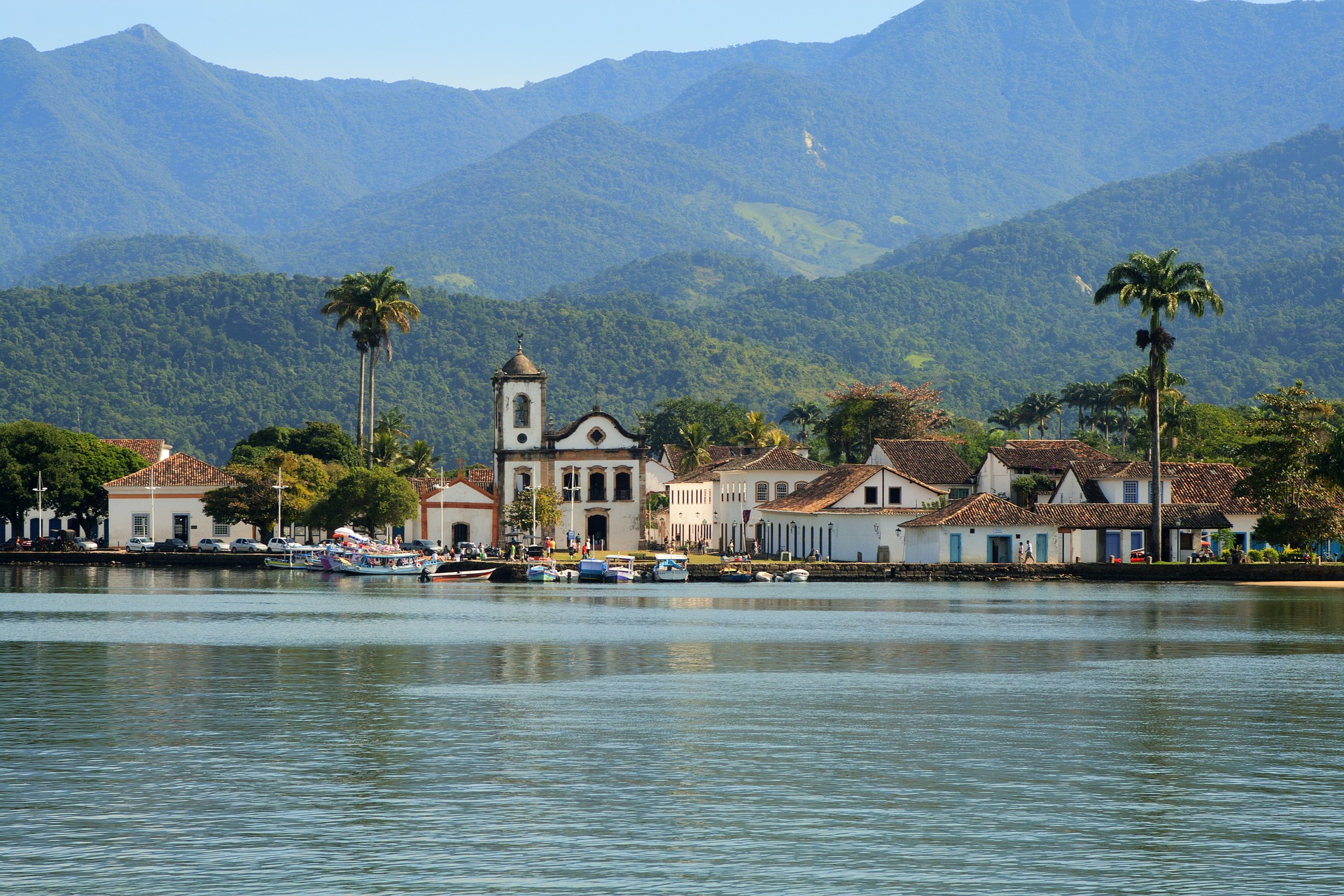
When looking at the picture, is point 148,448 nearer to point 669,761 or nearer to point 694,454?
point 694,454

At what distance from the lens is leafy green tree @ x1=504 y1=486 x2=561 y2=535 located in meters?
119

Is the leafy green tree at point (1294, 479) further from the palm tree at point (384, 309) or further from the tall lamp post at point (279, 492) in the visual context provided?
the palm tree at point (384, 309)

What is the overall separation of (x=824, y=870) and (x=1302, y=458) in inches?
3050

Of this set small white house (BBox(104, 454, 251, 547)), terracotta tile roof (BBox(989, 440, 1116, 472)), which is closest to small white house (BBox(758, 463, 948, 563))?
terracotta tile roof (BBox(989, 440, 1116, 472))

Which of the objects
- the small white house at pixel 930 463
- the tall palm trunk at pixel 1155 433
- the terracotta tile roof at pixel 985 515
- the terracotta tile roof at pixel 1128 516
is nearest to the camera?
the tall palm trunk at pixel 1155 433

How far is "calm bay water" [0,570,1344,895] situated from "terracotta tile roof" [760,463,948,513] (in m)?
43.8

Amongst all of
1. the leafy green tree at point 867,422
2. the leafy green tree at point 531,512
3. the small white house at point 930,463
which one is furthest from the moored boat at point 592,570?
the leafy green tree at point 867,422

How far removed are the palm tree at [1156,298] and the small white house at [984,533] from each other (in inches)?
273

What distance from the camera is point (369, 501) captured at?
119688mm

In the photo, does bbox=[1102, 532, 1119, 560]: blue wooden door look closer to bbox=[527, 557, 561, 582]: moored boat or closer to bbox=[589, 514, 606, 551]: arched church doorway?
bbox=[527, 557, 561, 582]: moored boat

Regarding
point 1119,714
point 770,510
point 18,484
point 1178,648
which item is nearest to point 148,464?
point 18,484

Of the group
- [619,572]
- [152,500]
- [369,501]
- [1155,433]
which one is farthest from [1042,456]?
[152,500]

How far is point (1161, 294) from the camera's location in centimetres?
9606

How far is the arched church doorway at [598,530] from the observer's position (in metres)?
125
